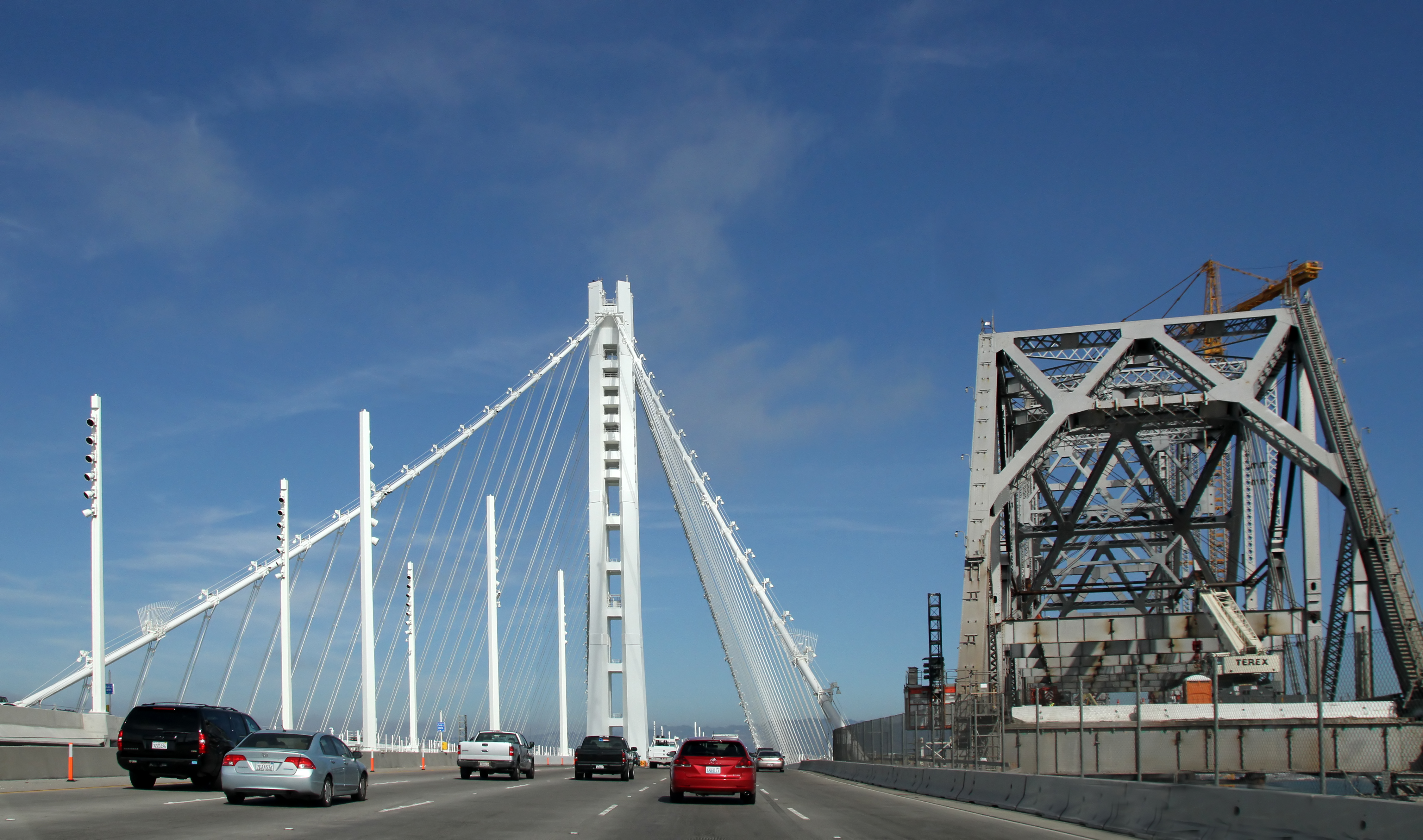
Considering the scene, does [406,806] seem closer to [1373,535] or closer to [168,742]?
[168,742]

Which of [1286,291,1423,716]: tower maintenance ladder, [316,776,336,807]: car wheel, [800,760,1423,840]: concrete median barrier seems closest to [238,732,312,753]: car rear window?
[316,776,336,807]: car wheel

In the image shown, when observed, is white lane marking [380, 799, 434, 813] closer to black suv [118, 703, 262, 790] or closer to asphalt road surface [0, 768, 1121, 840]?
asphalt road surface [0, 768, 1121, 840]

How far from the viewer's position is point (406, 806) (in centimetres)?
2139

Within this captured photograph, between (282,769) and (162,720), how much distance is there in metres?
4.67

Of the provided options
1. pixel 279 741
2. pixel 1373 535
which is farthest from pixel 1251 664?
pixel 279 741

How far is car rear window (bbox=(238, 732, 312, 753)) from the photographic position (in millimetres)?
21031

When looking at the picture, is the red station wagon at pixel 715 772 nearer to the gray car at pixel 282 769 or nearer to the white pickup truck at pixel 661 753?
the gray car at pixel 282 769

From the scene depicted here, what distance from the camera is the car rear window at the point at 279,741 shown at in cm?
2103

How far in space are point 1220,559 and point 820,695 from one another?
49160 mm

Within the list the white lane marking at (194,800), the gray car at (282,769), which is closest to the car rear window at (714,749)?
the gray car at (282,769)

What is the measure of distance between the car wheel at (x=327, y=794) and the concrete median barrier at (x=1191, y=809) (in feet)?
38.3

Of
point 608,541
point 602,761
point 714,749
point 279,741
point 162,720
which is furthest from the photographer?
point 608,541

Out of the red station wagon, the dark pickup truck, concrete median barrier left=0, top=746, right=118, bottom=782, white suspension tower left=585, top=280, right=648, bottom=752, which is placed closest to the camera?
concrete median barrier left=0, top=746, right=118, bottom=782

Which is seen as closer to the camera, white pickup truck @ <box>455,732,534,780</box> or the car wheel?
the car wheel
